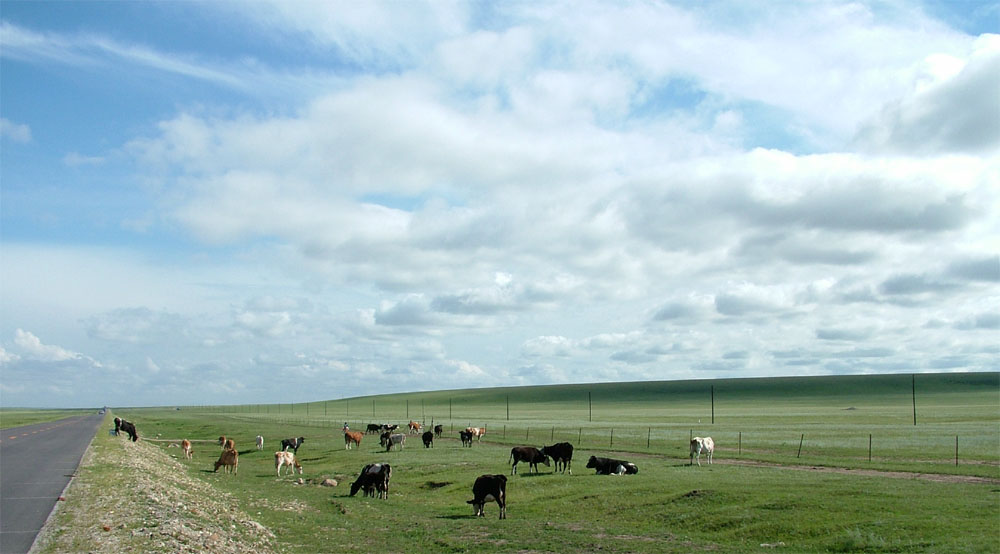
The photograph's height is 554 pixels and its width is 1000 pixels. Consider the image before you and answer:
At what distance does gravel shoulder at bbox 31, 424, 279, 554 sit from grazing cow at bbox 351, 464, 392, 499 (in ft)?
18.6

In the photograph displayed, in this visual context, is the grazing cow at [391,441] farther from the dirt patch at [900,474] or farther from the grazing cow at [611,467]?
the dirt patch at [900,474]

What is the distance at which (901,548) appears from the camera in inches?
744

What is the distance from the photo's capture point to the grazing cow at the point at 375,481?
3092 cm

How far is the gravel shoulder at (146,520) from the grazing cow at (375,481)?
5.68 metres

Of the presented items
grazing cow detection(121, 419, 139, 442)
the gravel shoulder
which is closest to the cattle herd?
the gravel shoulder

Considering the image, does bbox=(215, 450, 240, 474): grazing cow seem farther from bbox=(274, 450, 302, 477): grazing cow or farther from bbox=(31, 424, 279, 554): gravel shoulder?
bbox=(31, 424, 279, 554): gravel shoulder

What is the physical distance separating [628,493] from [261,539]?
580 inches

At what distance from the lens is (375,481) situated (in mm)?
31203

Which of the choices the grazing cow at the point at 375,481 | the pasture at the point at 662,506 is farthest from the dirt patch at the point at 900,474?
the grazing cow at the point at 375,481

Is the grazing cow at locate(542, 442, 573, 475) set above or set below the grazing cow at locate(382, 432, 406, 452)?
above

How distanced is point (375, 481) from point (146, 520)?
12176 mm

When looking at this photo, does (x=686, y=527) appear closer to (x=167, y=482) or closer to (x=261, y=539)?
(x=261, y=539)

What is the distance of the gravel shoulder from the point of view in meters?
17.7

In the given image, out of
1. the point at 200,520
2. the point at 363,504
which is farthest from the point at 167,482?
the point at 200,520
